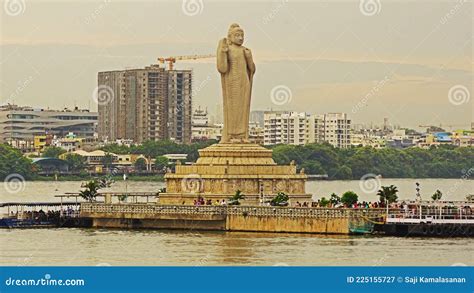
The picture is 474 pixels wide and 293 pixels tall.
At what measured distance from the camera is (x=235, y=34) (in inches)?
2501

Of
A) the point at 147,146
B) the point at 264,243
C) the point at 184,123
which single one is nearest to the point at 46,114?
the point at 184,123

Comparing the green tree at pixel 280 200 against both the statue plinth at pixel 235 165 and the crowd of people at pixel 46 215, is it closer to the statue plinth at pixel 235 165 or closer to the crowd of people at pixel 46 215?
the statue plinth at pixel 235 165

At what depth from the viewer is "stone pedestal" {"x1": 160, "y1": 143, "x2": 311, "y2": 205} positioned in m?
61.5

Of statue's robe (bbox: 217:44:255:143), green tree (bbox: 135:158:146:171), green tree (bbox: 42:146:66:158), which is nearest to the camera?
statue's robe (bbox: 217:44:255:143)

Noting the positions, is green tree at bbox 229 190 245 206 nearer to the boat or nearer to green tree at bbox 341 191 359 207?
green tree at bbox 341 191 359 207

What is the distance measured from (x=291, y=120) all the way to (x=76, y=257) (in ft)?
354

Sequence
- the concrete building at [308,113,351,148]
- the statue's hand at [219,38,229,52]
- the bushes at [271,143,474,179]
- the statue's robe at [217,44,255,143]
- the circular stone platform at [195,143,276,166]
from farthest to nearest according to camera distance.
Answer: the concrete building at [308,113,351,148] < the bushes at [271,143,474,179] < the statue's robe at [217,44,255,143] < the statue's hand at [219,38,229,52] < the circular stone platform at [195,143,276,166]

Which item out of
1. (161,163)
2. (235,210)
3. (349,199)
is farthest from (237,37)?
(161,163)

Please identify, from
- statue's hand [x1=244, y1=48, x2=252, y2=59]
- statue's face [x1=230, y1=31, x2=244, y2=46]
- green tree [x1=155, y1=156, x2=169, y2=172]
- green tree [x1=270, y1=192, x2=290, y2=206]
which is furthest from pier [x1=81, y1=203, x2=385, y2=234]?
green tree [x1=155, y1=156, x2=169, y2=172]

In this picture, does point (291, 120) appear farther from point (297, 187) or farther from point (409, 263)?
point (409, 263)

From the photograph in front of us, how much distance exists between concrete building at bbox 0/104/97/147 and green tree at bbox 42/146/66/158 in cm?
365

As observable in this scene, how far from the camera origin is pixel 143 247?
52438mm
